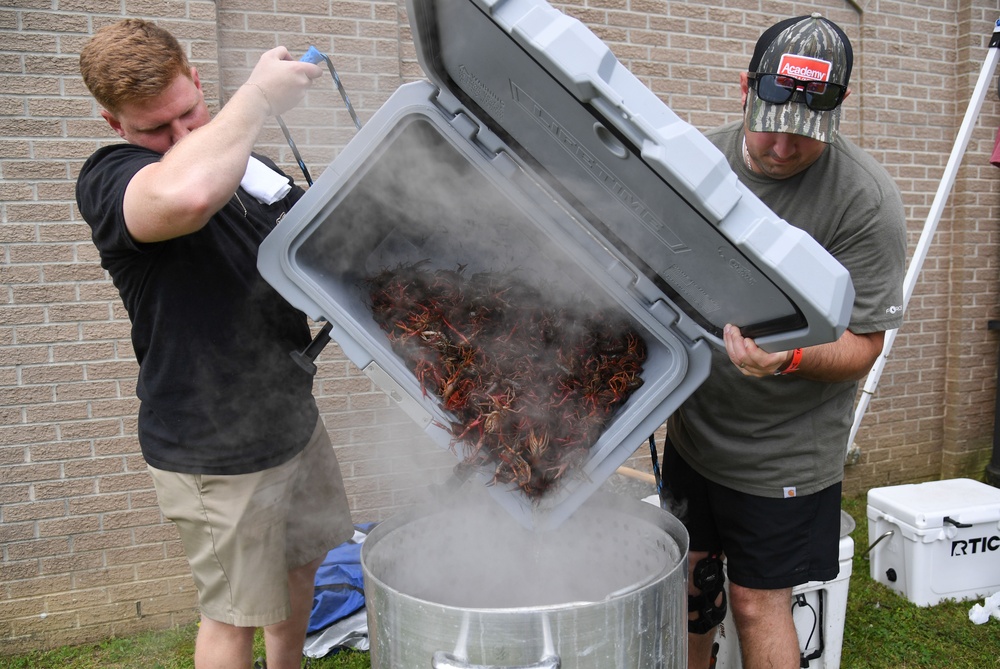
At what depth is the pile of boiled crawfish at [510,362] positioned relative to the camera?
5.35 feet

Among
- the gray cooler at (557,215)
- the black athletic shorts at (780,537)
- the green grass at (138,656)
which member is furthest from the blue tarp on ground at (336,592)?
the gray cooler at (557,215)

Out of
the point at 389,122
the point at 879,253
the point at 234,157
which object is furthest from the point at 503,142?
the point at 879,253

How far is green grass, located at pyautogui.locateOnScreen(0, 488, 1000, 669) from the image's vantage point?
10.2 feet

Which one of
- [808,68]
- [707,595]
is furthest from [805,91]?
[707,595]

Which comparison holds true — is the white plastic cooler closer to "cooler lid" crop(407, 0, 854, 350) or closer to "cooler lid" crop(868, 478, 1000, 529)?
"cooler lid" crop(868, 478, 1000, 529)

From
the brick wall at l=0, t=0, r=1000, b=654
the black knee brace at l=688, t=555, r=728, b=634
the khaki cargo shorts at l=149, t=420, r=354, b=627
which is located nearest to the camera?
the khaki cargo shorts at l=149, t=420, r=354, b=627

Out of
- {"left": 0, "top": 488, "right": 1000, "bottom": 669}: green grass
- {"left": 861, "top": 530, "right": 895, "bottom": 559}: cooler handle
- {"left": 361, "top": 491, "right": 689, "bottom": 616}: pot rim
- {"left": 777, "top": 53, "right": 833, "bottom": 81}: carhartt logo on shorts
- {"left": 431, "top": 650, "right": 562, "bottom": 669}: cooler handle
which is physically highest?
{"left": 777, "top": 53, "right": 833, "bottom": 81}: carhartt logo on shorts

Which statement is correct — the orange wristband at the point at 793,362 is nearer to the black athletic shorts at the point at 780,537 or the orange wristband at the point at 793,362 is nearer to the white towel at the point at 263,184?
the black athletic shorts at the point at 780,537

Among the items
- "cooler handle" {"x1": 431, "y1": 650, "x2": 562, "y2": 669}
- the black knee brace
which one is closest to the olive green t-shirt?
the black knee brace

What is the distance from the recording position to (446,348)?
67.9 inches

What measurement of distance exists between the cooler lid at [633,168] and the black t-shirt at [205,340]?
86cm

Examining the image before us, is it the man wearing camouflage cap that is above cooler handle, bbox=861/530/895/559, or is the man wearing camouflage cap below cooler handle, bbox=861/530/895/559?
above

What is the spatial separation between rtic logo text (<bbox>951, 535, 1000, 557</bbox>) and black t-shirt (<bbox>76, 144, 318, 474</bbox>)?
329cm

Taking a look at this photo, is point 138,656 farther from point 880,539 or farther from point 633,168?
point 880,539
